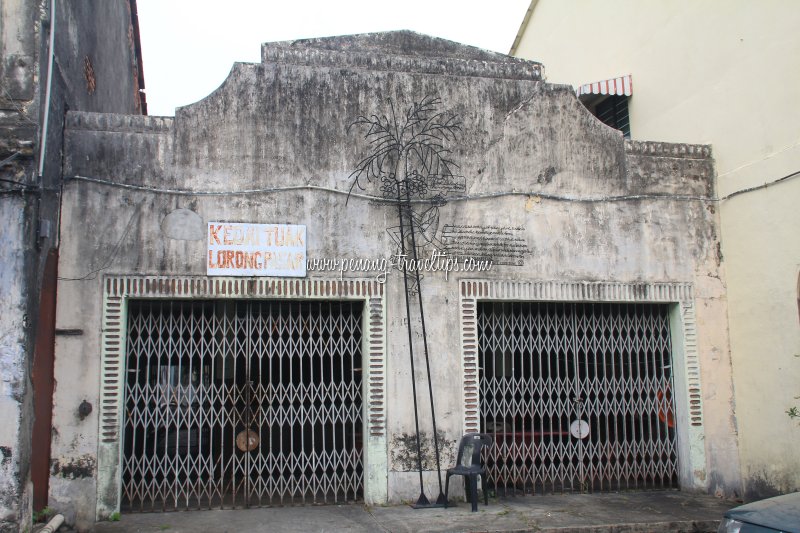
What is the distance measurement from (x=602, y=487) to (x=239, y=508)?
A: 4.16 meters

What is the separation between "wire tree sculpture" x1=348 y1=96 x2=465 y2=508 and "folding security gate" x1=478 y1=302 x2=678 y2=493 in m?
1.07

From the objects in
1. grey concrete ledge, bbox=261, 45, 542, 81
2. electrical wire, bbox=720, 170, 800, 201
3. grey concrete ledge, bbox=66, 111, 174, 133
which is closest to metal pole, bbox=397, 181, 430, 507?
grey concrete ledge, bbox=261, 45, 542, 81

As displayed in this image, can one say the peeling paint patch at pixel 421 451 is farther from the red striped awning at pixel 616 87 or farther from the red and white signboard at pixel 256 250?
the red striped awning at pixel 616 87

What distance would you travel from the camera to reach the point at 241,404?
25.7 ft

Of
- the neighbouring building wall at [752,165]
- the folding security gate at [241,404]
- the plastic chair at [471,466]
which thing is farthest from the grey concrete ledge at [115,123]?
the neighbouring building wall at [752,165]

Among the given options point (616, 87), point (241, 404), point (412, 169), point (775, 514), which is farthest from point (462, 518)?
point (616, 87)

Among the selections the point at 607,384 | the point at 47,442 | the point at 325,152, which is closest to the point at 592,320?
the point at 607,384

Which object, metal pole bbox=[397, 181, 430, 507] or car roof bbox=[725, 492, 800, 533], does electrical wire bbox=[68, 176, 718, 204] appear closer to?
metal pole bbox=[397, 181, 430, 507]

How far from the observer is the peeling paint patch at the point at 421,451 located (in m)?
7.72

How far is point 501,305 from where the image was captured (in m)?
8.50

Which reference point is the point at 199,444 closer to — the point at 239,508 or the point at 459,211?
the point at 239,508

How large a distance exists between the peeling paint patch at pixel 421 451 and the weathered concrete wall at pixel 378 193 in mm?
34

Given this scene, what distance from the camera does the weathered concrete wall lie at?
7.36m

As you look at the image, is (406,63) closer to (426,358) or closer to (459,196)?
(459,196)
